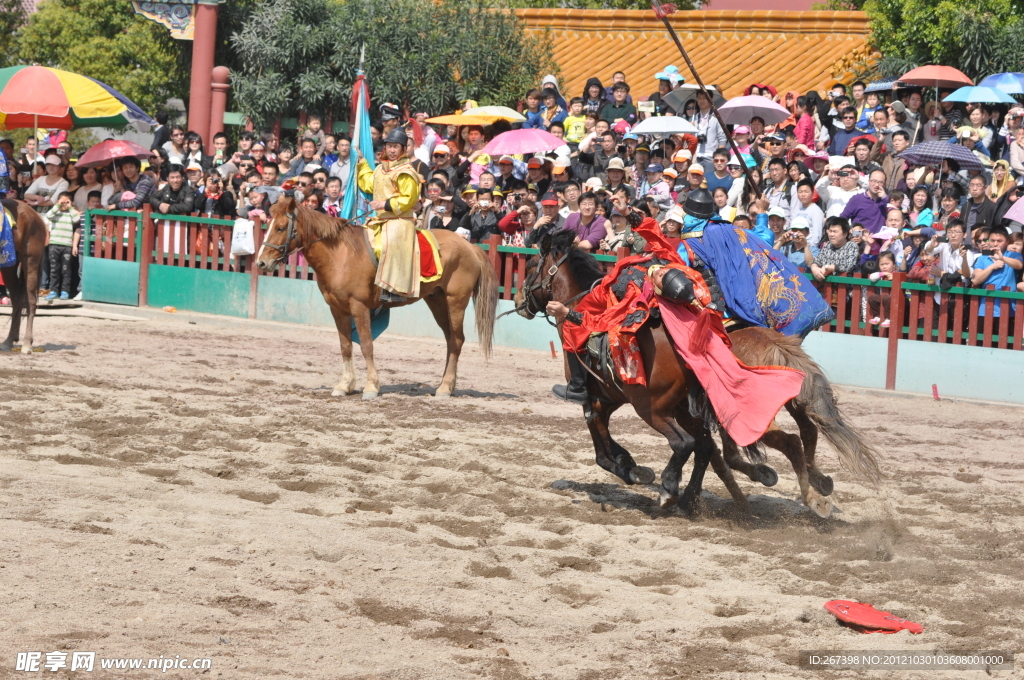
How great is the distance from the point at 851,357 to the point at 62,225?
11.3 metres

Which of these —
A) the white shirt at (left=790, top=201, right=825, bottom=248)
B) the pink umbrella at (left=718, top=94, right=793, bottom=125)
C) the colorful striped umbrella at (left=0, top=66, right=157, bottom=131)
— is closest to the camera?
the white shirt at (left=790, top=201, right=825, bottom=248)

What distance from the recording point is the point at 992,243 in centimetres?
1352

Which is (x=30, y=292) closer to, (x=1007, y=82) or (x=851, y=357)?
(x=851, y=357)

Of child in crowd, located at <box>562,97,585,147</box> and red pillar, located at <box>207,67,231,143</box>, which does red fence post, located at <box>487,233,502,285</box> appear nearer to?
child in crowd, located at <box>562,97,585,147</box>

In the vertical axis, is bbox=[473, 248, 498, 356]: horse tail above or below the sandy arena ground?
above

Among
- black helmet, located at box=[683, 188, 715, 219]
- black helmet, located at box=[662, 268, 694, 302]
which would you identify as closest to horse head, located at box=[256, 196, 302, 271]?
black helmet, located at box=[683, 188, 715, 219]

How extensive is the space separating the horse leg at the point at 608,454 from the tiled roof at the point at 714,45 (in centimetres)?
1450

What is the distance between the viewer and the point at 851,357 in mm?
14039

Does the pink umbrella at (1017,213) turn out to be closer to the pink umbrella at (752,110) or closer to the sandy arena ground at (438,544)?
the sandy arena ground at (438,544)

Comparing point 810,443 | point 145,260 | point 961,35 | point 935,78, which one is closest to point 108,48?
point 145,260

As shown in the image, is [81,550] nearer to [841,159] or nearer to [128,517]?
[128,517]

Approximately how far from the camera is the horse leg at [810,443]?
7602mm

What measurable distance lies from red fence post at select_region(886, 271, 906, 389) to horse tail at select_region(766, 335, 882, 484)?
6.67 m

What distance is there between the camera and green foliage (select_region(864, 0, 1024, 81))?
19.0 meters
